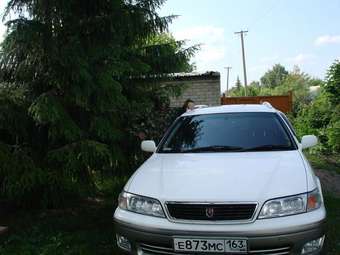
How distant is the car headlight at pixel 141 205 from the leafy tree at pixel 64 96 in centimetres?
154

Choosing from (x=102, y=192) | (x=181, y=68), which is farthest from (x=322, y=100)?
(x=102, y=192)

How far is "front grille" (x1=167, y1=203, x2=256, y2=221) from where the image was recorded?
3.60 metres

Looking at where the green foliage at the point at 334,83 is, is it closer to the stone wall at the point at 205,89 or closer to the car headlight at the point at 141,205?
the stone wall at the point at 205,89

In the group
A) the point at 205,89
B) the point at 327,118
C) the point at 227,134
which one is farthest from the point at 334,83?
the point at 227,134

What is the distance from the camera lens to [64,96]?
5895mm

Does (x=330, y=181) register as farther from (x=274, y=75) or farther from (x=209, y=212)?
(x=274, y=75)

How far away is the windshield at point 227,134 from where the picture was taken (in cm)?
492

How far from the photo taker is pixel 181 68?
748 cm

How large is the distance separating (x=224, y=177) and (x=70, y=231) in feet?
7.96

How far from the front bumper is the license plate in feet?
0.12

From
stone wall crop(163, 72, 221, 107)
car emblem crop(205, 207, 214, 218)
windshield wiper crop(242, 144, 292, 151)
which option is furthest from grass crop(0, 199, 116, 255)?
stone wall crop(163, 72, 221, 107)

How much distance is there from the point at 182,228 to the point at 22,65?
11.4 ft

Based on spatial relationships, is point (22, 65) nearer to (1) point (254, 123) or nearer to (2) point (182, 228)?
(1) point (254, 123)

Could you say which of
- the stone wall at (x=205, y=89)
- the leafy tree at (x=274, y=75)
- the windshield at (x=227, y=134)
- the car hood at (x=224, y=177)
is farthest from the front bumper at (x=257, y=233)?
the leafy tree at (x=274, y=75)
